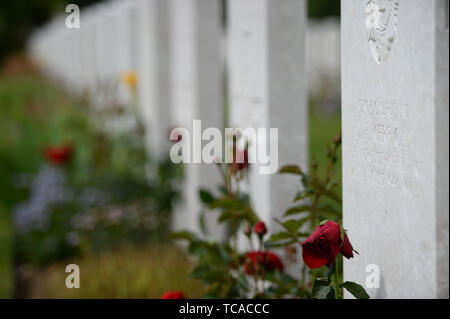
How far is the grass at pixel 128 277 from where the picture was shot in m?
4.29

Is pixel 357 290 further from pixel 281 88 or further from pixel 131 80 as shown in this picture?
pixel 131 80

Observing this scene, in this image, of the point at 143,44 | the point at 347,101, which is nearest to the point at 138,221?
the point at 143,44

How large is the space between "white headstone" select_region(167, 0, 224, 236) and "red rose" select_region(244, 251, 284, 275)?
214 centimetres

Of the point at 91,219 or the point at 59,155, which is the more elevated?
the point at 59,155

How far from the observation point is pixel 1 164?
7477 millimetres

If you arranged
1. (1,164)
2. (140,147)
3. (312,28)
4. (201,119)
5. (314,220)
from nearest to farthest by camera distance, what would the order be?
(314,220) → (201,119) → (140,147) → (1,164) → (312,28)

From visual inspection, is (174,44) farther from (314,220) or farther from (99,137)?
(314,220)

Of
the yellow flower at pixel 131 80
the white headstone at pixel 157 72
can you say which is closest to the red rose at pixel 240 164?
the white headstone at pixel 157 72

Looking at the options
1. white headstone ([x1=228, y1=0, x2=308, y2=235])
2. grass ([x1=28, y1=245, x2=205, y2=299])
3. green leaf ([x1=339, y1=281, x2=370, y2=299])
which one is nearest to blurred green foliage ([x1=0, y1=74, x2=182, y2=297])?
grass ([x1=28, y1=245, x2=205, y2=299])

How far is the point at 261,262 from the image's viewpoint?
2898 mm

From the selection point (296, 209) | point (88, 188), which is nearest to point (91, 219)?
point (88, 188)

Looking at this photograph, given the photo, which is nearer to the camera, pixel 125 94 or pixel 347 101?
pixel 347 101

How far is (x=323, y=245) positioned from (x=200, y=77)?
332 cm
